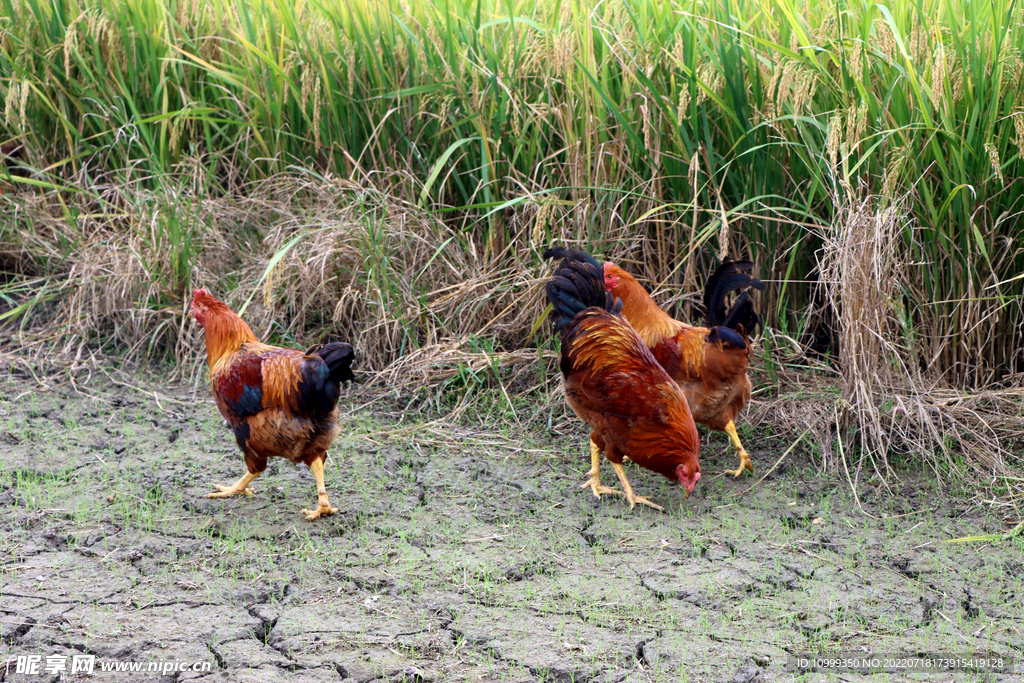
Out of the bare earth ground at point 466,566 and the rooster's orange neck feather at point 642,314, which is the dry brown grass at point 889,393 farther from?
the rooster's orange neck feather at point 642,314

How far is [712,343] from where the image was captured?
3.74 m

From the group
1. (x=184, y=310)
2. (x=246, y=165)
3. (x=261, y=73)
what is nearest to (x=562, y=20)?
(x=261, y=73)

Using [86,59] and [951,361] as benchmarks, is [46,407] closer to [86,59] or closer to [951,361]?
[86,59]

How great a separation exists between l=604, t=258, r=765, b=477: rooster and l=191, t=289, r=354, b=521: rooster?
124 cm

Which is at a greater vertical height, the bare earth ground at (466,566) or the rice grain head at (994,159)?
the rice grain head at (994,159)

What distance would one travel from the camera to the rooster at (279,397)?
3.35 m

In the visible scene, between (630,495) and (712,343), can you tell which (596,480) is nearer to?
(630,495)

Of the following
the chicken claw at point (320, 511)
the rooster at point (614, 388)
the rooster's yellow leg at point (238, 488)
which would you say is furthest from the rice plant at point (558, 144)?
the chicken claw at point (320, 511)

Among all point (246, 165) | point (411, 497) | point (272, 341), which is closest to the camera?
point (411, 497)

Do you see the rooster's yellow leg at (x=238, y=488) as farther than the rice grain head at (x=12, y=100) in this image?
No

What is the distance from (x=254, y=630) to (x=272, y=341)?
2.32 m

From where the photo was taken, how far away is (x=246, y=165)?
17.6ft

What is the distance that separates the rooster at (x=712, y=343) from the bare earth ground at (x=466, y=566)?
324 mm

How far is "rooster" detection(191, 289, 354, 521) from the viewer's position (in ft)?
11.0
